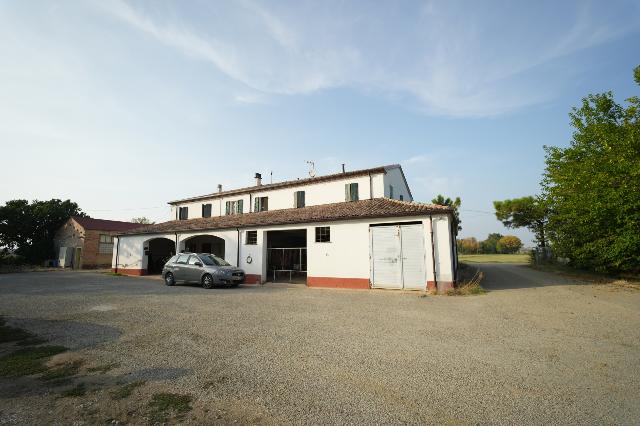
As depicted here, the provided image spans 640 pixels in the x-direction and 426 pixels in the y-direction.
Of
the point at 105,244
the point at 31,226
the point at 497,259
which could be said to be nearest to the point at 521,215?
the point at 497,259

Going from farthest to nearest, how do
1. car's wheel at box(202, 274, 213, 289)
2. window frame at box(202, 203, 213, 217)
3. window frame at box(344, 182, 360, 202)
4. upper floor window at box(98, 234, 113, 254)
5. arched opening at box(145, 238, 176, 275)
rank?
upper floor window at box(98, 234, 113, 254) < window frame at box(202, 203, 213, 217) < arched opening at box(145, 238, 176, 275) < window frame at box(344, 182, 360, 202) < car's wheel at box(202, 274, 213, 289)

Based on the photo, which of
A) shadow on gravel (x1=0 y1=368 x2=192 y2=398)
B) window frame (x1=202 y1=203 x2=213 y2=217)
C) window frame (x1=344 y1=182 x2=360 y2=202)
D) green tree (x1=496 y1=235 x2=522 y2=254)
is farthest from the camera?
green tree (x1=496 y1=235 x2=522 y2=254)

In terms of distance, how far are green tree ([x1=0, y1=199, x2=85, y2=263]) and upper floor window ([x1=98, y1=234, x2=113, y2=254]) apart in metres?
7.60

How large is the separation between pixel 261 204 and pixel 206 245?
24.1ft

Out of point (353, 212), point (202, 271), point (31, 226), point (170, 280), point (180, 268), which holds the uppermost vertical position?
point (31, 226)

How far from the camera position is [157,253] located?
26.2m

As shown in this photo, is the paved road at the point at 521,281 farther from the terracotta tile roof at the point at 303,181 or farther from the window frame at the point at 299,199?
the window frame at the point at 299,199

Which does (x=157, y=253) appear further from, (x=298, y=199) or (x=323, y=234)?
(x=323, y=234)

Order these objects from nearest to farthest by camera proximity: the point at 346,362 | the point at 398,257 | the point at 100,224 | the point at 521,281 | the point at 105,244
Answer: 1. the point at 346,362
2. the point at 398,257
3. the point at 521,281
4. the point at 105,244
5. the point at 100,224

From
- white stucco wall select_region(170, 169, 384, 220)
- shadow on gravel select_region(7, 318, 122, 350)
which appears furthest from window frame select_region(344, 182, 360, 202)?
shadow on gravel select_region(7, 318, 122, 350)

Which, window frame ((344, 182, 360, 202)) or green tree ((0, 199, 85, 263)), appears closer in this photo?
window frame ((344, 182, 360, 202))

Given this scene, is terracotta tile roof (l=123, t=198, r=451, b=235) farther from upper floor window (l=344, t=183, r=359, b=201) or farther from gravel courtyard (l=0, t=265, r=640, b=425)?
gravel courtyard (l=0, t=265, r=640, b=425)

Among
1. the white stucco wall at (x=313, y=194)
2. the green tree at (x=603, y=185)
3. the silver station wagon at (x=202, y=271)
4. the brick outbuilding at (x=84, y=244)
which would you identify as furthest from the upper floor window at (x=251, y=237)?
the brick outbuilding at (x=84, y=244)

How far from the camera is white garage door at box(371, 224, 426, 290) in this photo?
13359 millimetres
